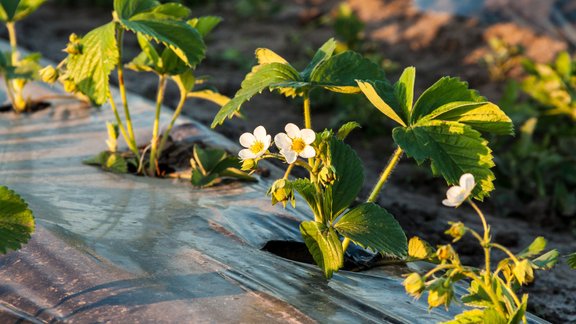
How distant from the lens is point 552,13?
5.99 m

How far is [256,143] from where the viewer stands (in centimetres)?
234

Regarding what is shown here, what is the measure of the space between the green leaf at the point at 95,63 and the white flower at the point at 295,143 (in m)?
0.75

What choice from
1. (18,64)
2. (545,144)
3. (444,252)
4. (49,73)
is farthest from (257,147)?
(545,144)

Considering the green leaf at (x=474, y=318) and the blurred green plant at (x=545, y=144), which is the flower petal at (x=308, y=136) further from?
the blurred green plant at (x=545, y=144)

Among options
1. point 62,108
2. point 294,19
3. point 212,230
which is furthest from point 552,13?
point 212,230

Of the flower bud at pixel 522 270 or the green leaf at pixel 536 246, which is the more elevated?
the green leaf at pixel 536 246

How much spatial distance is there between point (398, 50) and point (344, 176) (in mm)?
3892

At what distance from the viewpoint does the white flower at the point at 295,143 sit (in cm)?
223

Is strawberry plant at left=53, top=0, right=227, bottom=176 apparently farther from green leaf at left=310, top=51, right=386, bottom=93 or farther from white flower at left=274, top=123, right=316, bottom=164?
white flower at left=274, top=123, right=316, bottom=164

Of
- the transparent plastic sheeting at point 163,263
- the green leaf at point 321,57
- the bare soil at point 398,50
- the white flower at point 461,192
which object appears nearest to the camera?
the white flower at point 461,192

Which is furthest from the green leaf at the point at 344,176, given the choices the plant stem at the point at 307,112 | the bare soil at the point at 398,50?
the bare soil at the point at 398,50

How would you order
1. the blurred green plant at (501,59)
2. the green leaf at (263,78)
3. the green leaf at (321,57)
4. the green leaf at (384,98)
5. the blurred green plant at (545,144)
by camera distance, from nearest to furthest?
the green leaf at (384,98) < the green leaf at (263,78) < the green leaf at (321,57) < the blurred green plant at (545,144) < the blurred green plant at (501,59)

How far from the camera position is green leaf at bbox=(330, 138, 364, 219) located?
237 cm

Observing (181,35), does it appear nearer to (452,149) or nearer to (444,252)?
(452,149)
